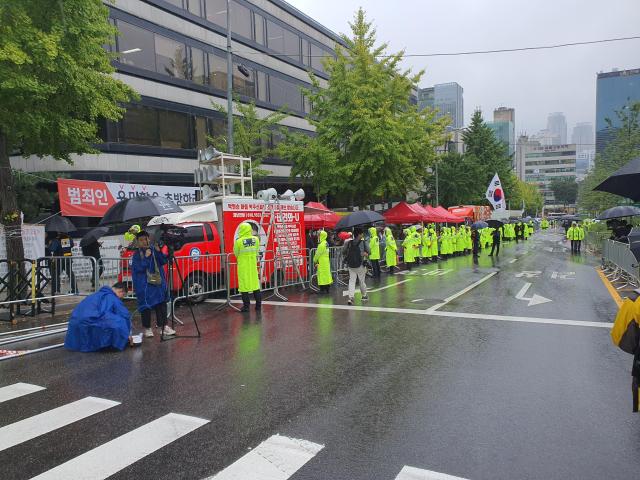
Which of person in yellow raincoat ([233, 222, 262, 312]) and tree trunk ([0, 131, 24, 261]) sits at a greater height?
tree trunk ([0, 131, 24, 261])

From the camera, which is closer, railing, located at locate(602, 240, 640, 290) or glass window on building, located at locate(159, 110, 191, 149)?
railing, located at locate(602, 240, 640, 290)

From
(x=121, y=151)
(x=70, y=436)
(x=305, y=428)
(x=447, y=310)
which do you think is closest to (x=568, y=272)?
(x=447, y=310)

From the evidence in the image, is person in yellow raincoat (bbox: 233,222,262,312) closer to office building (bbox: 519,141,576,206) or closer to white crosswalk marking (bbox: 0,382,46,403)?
white crosswalk marking (bbox: 0,382,46,403)

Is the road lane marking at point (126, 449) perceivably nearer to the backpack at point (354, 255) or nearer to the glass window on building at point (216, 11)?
the backpack at point (354, 255)

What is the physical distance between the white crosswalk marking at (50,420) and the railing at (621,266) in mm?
12037

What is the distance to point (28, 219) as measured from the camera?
54.4ft

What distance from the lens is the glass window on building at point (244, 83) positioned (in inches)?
1116

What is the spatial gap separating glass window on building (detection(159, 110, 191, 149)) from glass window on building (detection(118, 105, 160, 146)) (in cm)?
41

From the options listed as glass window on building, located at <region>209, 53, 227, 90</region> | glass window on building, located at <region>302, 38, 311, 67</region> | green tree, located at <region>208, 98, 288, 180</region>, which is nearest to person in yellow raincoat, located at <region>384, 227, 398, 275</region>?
green tree, located at <region>208, 98, 288, 180</region>

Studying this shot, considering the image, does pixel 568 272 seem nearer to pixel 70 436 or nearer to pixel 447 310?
pixel 447 310

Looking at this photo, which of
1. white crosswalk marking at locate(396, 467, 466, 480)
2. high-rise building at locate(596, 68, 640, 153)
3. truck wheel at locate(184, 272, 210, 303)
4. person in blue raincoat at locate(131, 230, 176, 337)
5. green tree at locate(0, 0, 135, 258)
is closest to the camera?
white crosswalk marking at locate(396, 467, 466, 480)

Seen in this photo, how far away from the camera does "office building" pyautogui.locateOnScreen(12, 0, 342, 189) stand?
20906 millimetres

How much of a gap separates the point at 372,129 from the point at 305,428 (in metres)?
18.6

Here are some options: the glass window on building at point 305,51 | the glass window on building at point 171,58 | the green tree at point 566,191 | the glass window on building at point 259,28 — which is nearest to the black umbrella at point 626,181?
the glass window on building at point 171,58
